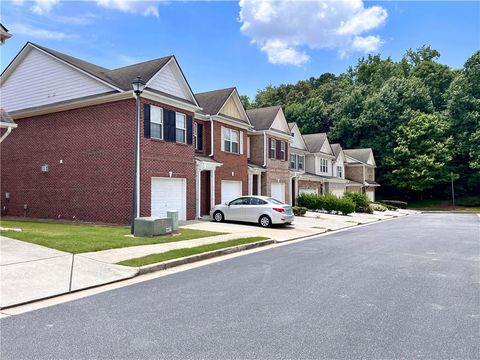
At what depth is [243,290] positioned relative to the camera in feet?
24.5

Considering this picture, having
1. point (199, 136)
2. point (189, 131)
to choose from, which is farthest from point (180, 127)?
point (199, 136)

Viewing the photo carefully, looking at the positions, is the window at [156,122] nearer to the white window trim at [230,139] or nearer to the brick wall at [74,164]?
the brick wall at [74,164]

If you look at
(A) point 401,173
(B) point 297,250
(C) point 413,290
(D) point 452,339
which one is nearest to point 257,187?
(B) point 297,250

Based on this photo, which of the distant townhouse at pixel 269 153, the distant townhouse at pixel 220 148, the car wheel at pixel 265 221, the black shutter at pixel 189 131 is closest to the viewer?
the car wheel at pixel 265 221

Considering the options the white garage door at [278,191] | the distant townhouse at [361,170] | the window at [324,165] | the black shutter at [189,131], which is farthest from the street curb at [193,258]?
the distant townhouse at [361,170]

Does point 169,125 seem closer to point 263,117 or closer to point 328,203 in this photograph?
point 263,117

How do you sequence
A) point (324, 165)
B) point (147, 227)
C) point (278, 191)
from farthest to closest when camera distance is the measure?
point (324, 165) < point (278, 191) < point (147, 227)

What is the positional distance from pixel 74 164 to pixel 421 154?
47838 mm

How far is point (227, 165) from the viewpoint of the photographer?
25.6 meters

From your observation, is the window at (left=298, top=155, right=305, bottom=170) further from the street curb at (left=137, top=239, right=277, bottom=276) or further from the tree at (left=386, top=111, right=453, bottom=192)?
the street curb at (left=137, top=239, right=277, bottom=276)

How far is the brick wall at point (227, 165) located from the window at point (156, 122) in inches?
217

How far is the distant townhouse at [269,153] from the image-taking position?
30.3m

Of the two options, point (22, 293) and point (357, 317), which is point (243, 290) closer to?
point (357, 317)

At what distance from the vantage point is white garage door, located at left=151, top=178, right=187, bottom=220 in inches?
762
